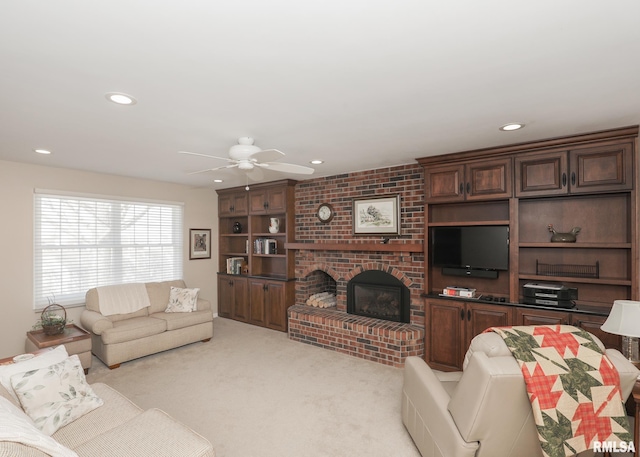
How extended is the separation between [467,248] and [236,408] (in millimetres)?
2857

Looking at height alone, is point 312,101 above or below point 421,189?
above

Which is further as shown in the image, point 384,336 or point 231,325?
point 231,325

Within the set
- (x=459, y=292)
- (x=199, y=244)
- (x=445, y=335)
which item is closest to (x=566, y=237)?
(x=459, y=292)

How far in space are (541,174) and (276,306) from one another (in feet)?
13.0

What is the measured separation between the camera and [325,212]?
4973mm

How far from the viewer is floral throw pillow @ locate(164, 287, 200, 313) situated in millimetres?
4781

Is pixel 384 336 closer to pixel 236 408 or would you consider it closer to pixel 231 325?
pixel 236 408

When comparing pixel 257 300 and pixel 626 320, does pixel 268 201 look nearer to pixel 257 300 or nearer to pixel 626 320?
pixel 257 300

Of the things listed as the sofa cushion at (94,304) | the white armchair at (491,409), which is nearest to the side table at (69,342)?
the sofa cushion at (94,304)

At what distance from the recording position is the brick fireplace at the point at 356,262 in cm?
402

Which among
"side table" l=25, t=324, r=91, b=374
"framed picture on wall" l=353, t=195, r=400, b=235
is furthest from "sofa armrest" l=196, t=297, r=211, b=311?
"framed picture on wall" l=353, t=195, r=400, b=235

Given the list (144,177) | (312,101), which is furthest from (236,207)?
(312,101)

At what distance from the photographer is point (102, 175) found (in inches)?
185

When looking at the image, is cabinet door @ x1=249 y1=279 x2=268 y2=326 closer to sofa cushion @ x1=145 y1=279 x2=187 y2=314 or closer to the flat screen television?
sofa cushion @ x1=145 y1=279 x2=187 y2=314
